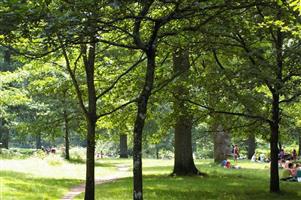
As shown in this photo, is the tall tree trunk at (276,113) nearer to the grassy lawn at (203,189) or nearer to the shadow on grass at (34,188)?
the grassy lawn at (203,189)

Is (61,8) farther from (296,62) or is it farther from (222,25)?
(296,62)

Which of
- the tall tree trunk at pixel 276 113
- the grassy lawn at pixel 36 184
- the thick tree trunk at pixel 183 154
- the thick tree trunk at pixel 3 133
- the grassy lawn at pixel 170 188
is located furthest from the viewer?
the thick tree trunk at pixel 3 133

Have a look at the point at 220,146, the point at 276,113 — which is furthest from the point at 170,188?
the point at 220,146

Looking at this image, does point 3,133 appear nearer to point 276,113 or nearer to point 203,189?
point 203,189

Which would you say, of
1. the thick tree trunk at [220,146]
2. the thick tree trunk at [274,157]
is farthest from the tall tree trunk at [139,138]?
the thick tree trunk at [220,146]

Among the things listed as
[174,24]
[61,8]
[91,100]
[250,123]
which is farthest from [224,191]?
[61,8]

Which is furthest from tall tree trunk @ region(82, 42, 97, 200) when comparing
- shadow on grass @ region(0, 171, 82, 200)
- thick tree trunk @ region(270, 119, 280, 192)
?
thick tree trunk @ region(270, 119, 280, 192)

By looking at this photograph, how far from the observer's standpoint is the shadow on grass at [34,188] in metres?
14.2

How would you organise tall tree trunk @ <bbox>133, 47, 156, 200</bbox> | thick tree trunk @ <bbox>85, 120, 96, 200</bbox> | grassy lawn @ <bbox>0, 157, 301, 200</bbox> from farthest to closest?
grassy lawn @ <bbox>0, 157, 301, 200</bbox>, thick tree trunk @ <bbox>85, 120, 96, 200</bbox>, tall tree trunk @ <bbox>133, 47, 156, 200</bbox>

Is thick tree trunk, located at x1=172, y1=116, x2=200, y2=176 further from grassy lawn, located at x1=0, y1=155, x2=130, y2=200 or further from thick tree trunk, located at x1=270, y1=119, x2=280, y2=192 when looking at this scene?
thick tree trunk, located at x1=270, y1=119, x2=280, y2=192

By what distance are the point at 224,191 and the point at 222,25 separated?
261 inches

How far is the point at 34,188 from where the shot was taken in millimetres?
16000

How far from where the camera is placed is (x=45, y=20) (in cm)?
772

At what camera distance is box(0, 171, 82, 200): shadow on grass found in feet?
46.4
